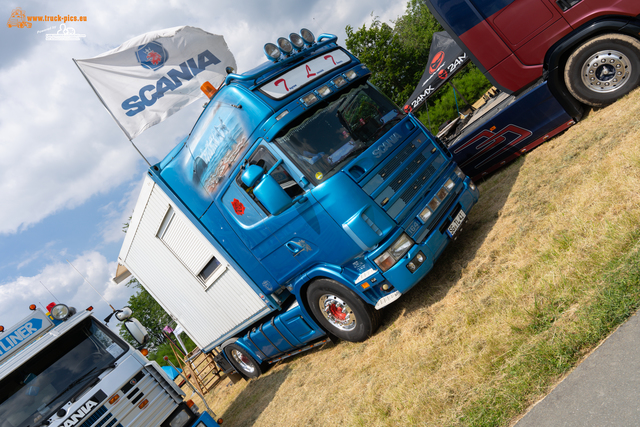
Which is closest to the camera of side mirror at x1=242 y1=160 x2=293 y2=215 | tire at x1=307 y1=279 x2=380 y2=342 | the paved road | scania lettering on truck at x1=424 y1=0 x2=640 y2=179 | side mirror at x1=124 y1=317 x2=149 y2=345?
the paved road

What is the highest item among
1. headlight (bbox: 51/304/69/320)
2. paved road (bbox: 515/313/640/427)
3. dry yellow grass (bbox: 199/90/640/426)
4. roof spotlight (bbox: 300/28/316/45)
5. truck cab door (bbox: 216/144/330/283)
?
roof spotlight (bbox: 300/28/316/45)

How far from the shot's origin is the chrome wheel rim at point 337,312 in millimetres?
5367

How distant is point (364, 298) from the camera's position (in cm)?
500

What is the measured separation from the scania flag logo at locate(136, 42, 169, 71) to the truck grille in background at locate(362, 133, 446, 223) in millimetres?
5164

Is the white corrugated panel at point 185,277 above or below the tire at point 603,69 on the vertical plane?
above

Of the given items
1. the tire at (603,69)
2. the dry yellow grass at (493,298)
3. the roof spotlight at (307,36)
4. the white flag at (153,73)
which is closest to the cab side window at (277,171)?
the roof spotlight at (307,36)

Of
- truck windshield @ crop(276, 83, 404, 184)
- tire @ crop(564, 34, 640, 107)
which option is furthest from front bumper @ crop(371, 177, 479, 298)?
tire @ crop(564, 34, 640, 107)

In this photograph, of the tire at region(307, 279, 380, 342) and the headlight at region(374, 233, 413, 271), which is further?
the tire at region(307, 279, 380, 342)

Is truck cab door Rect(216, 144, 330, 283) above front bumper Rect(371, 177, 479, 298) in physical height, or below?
above

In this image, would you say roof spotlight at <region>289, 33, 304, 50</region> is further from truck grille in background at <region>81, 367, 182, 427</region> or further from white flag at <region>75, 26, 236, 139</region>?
truck grille in background at <region>81, 367, 182, 427</region>

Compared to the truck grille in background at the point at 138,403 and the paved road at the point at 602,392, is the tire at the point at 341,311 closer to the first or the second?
the truck grille in background at the point at 138,403

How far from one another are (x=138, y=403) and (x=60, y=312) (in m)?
1.57

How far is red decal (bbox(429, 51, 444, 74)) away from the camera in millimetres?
11069

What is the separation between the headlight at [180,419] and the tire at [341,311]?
6.88 feet
